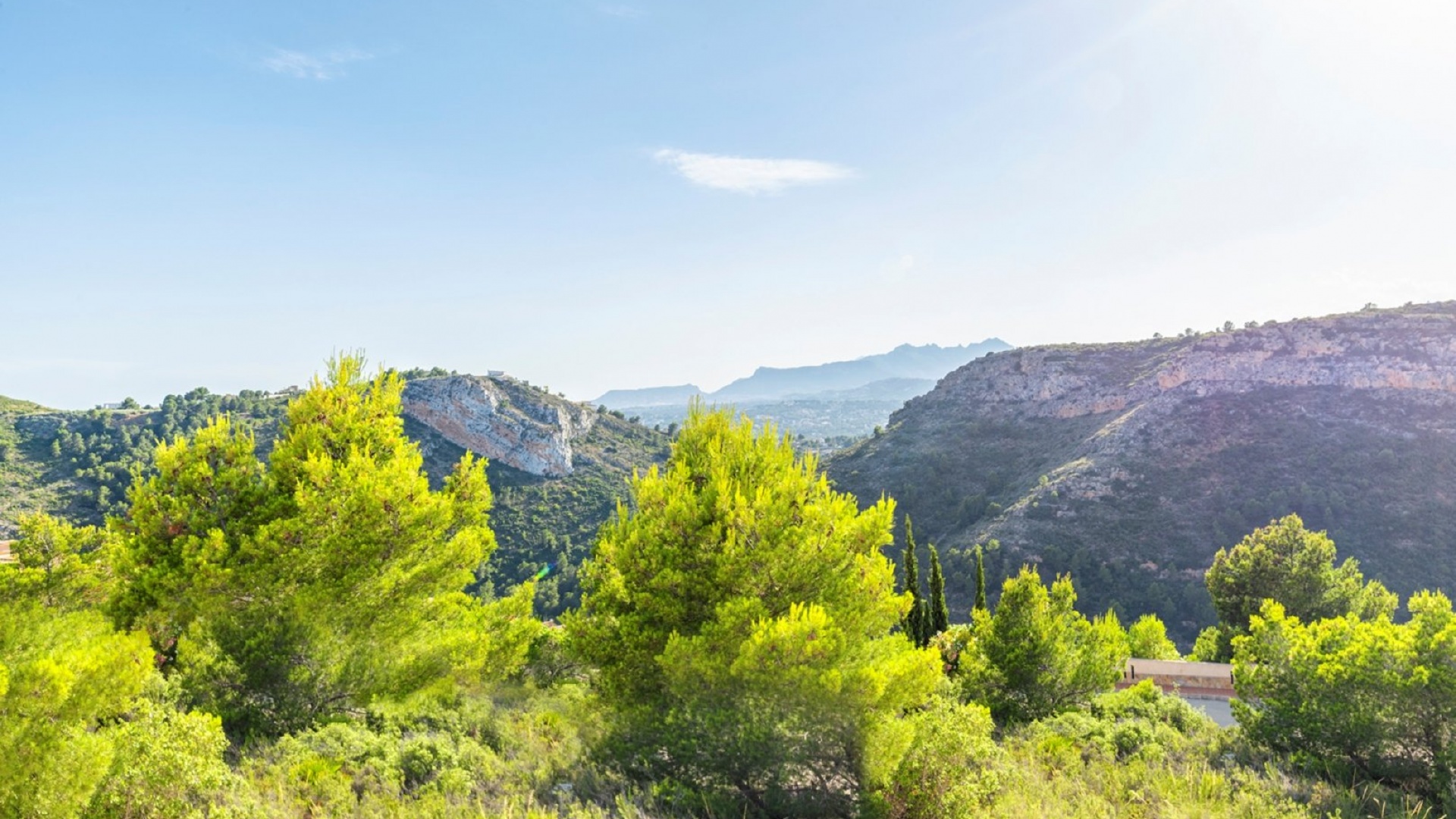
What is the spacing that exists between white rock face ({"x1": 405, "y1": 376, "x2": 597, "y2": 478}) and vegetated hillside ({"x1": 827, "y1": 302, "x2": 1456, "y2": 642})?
118ft

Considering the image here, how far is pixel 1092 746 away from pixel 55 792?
12999 millimetres

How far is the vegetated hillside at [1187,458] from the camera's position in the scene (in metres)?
43.3

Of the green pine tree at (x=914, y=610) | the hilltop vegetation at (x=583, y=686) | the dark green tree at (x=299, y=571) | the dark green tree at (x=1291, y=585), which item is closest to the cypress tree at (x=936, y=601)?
the green pine tree at (x=914, y=610)

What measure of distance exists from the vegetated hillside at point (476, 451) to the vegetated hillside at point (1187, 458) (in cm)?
3085

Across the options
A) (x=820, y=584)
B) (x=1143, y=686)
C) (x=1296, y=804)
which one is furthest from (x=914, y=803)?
(x=1143, y=686)

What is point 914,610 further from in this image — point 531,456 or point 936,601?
point 531,456

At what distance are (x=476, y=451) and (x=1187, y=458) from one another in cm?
7509

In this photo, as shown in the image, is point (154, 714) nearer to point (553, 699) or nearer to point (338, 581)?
point (338, 581)

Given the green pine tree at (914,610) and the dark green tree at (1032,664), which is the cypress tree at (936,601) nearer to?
the green pine tree at (914,610)

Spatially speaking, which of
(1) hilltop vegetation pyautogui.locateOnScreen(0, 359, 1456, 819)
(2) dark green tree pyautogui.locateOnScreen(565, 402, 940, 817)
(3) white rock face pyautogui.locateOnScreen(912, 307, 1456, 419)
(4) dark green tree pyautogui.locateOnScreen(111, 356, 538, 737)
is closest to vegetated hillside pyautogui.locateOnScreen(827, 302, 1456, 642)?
(3) white rock face pyautogui.locateOnScreen(912, 307, 1456, 419)

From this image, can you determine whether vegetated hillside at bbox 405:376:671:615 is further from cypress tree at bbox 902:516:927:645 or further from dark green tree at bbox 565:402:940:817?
dark green tree at bbox 565:402:940:817

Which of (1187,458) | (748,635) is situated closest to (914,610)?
(748,635)

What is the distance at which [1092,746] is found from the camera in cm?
1052

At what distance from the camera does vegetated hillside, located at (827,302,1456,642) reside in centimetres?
4334
